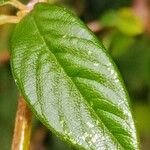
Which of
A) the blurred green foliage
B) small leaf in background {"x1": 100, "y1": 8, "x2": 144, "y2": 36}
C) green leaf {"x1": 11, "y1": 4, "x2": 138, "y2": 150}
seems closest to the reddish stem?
green leaf {"x1": 11, "y1": 4, "x2": 138, "y2": 150}

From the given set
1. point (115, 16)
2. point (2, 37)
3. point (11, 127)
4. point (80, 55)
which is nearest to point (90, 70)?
point (80, 55)

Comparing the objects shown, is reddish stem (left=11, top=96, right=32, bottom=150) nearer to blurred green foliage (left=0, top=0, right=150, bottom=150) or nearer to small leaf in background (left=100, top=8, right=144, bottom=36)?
small leaf in background (left=100, top=8, right=144, bottom=36)

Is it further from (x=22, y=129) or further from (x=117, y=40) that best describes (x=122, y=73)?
(x=22, y=129)

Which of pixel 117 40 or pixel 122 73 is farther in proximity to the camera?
pixel 122 73

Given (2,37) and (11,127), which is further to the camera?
(11,127)

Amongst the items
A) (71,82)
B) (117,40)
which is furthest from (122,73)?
(71,82)

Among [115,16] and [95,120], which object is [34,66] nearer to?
[95,120]
